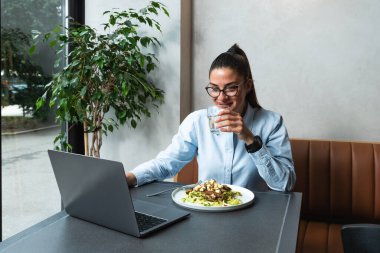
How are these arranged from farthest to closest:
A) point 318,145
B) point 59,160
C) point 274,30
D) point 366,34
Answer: point 274,30 → point 366,34 → point 318,145 → point 59,160

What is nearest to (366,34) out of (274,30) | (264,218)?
(274,30)

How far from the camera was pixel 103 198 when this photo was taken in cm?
97

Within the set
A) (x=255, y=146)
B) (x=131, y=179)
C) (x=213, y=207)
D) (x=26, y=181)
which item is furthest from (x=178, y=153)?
(x=26, y=181)

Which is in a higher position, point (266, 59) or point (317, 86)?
point (266, 59)

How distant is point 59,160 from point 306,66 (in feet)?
6.24

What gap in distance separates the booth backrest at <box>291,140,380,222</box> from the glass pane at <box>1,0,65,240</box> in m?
1.61

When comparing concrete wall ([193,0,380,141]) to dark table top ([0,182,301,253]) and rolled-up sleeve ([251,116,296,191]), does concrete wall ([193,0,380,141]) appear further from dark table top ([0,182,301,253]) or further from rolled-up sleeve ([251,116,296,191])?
dark table top ([0,182,301,253])

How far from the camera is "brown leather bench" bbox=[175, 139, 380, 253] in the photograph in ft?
6.85

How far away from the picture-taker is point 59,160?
104 centimetres

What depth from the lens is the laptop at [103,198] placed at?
91cm

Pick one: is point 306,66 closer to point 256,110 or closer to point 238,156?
point 256,110

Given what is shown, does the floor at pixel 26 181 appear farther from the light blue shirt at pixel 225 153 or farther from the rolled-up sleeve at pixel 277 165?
the rolled-up sleeve at pixel 277 165

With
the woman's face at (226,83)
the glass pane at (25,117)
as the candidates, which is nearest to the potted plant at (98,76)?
the glass pane at (25,117)

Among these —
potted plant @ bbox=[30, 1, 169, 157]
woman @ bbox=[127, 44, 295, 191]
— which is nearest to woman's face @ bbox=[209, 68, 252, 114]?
woman @ bbox=[127, 44, 295, 191]
